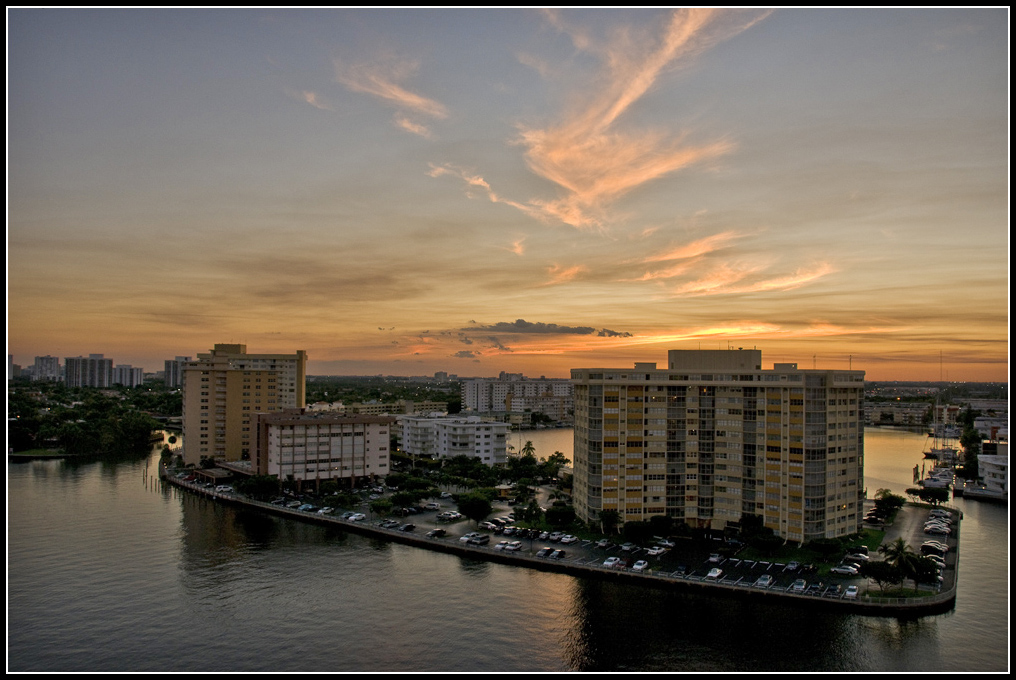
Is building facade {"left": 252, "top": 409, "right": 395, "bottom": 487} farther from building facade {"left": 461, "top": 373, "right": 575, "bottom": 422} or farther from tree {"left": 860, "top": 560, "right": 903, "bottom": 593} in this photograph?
building facade {"left": 461, "top": 373, "right": 575, "bottom": 422}

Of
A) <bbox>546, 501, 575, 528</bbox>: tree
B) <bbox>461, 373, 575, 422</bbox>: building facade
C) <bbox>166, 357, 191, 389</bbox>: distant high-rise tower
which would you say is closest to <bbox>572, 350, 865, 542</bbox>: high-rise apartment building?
<bbox>546, 501, 575, 528</bbox>: tree

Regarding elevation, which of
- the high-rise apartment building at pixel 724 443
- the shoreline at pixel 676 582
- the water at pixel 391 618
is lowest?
the water at pixel 391 618

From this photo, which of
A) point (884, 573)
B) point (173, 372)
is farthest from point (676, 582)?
point (173, 372)

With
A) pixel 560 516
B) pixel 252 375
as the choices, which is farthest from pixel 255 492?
pixel 560 516

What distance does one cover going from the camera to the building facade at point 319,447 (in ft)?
106

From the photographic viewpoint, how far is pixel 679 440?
24.5 meters

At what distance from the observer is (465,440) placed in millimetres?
41688

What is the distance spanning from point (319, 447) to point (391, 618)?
17263 mm

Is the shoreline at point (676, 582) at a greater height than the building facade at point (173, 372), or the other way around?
the building facade at point (173, 372)

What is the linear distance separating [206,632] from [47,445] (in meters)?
41.3

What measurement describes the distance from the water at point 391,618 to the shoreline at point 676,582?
0.35 m

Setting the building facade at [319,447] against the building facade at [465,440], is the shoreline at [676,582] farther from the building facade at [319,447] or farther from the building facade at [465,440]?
the building facade at [465,440]

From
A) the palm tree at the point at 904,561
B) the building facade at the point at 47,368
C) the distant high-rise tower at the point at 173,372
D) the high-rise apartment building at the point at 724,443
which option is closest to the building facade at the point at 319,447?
the high-rise apartment building at the point at 724,443

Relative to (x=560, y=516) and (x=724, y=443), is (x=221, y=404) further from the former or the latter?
(x=724, y=443)
